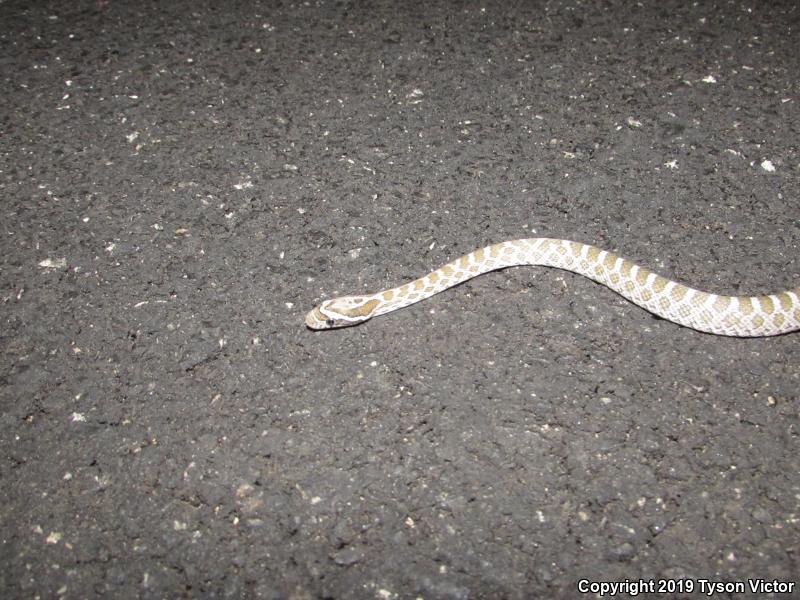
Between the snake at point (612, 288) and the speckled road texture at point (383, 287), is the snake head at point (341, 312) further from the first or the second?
the speckled road texture at point (383, 287)

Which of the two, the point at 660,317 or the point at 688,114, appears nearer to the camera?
the point at 660,317

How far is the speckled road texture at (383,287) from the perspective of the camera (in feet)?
12.3

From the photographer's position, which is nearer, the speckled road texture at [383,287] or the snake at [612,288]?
the speckled road texture at [383,287]

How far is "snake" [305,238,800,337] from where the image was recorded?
15.7ft

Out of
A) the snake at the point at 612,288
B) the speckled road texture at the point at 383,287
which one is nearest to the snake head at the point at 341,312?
the snake at the point at 612,288

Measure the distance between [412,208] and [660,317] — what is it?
2.40 meters

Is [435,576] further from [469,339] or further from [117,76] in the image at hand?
[117,76]

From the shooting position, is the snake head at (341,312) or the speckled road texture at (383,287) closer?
the speckled road texture at (383,287)

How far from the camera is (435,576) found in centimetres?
359

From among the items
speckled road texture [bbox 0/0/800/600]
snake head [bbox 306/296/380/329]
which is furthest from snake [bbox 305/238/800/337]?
speckled road texture [bbox 0/0/800/600]

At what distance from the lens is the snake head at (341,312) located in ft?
→ 16.0

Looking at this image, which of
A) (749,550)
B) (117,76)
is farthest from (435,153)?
(749,550)

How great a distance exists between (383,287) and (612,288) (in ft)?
6.27

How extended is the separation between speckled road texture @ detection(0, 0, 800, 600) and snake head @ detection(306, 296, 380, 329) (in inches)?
4.1
